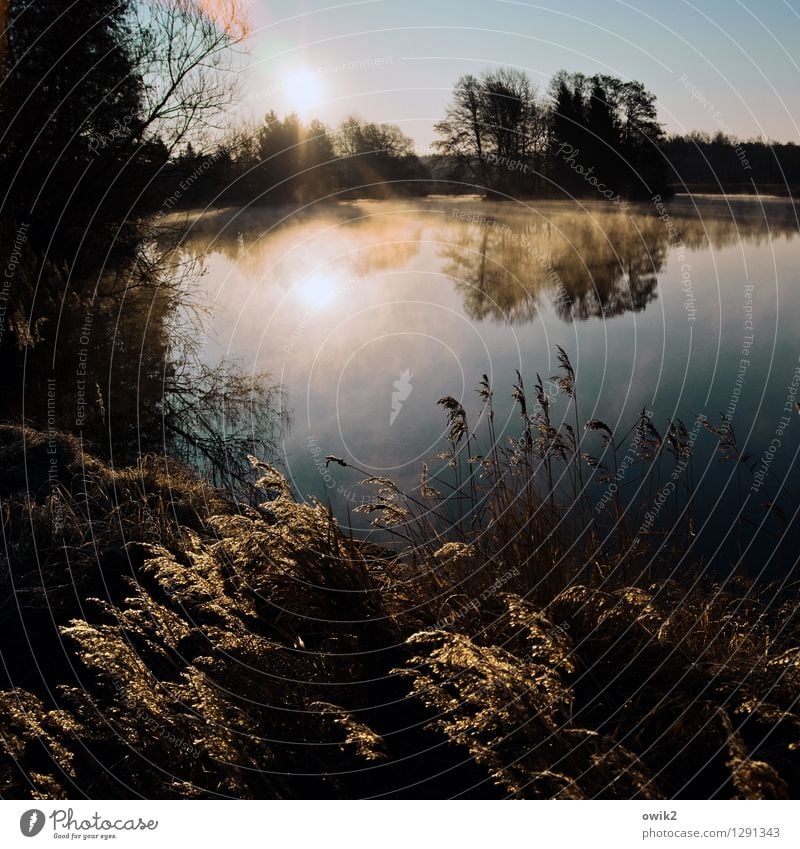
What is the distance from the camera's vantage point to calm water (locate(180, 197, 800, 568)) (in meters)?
9.80

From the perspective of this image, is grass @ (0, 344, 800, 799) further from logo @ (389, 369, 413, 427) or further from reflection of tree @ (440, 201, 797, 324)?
reflection of tree @ (440, 201, 797, 324)

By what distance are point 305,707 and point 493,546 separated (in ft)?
6.72

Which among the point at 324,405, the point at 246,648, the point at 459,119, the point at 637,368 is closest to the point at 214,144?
the point at 459,119

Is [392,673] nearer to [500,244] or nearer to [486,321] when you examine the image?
[486,321]
